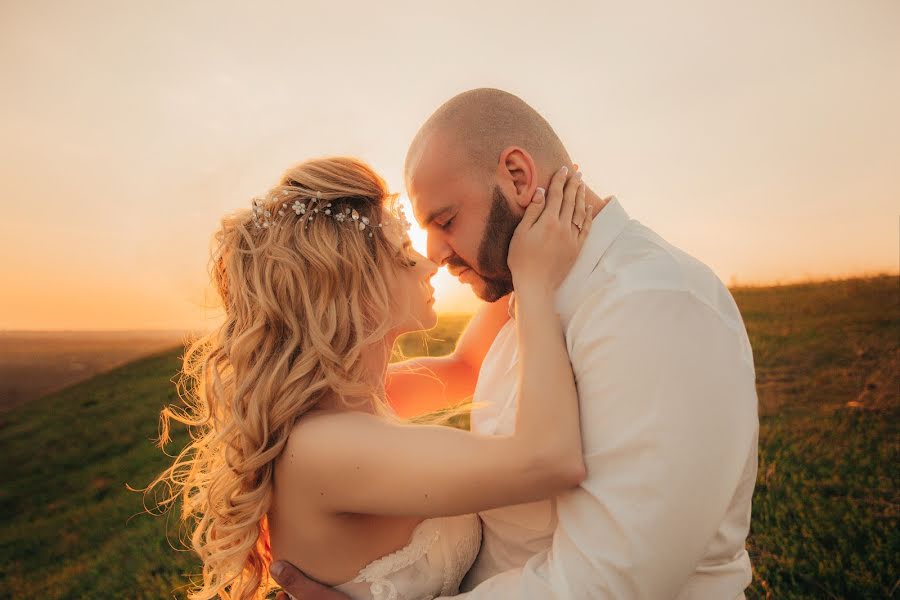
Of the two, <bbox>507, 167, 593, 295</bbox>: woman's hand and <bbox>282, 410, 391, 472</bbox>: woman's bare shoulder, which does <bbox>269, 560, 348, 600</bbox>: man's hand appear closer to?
<bbox>282, 410, 391, 472</bbox>: woman's bare shoulder

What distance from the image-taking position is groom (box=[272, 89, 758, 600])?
1.99 meters

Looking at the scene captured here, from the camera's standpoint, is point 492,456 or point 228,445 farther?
point 228,445

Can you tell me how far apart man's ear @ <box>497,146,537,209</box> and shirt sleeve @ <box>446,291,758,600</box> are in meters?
0.88

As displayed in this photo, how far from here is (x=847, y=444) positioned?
6008 mm

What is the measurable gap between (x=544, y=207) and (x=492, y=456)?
1204 millimetres

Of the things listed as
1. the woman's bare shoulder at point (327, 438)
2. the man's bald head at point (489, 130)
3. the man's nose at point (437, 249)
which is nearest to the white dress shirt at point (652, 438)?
the woman's bare shoulder at point (327, 438)

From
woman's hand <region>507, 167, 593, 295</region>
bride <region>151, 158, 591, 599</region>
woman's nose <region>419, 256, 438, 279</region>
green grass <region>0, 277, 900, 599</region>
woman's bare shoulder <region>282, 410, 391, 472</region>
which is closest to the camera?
bride <region>151, 158, 591, 599</region>

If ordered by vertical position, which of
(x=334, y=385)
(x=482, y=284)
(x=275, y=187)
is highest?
(x=275, y=187)

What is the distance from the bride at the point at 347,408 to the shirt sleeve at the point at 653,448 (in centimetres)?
14

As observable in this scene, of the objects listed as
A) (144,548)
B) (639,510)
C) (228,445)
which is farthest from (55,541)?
(639,510)

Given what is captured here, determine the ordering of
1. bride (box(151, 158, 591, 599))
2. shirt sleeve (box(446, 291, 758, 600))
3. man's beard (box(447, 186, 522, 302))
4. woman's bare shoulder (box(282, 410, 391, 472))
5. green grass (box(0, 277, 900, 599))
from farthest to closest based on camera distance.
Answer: green grass (box(0, 277, 900, 599)) → man's beard (box(447, 186, 522, 302)) → woman's bare shoulder (box(282, 410, 391, 472)) → bride (box(151, 158, 591, 599)) → shirt sleeve (box(446, 291, 758, 600))

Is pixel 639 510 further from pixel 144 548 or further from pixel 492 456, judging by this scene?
pixel 144 548

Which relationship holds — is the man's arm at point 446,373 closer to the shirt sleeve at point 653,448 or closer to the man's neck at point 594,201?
the man's neck at point 594,201

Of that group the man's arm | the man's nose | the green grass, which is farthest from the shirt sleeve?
the green grass
